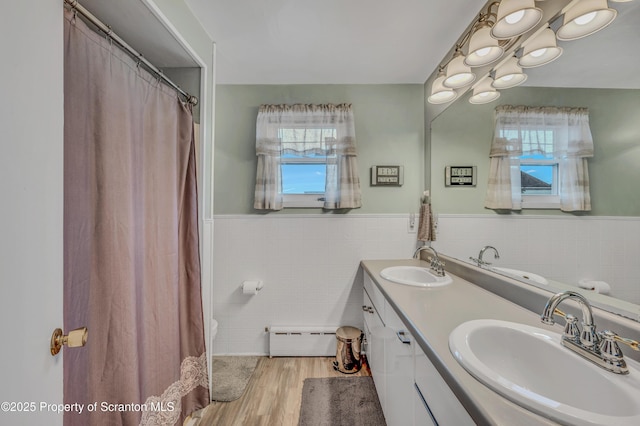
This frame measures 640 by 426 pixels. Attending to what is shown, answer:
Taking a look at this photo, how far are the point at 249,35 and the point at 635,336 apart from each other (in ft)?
7.32

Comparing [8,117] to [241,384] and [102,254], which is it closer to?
[102,254]

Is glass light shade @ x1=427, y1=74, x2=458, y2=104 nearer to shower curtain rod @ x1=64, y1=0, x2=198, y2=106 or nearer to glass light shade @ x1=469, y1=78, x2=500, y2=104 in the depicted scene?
glass light shade @ x1=469, y1=78, x2=500, y2=104

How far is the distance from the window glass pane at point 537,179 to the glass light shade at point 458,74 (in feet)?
2.20

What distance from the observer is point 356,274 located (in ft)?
6.98

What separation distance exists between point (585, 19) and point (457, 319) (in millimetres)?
1211

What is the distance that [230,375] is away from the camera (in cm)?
186

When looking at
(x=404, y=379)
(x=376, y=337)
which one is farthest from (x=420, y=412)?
(x=376, y=337)

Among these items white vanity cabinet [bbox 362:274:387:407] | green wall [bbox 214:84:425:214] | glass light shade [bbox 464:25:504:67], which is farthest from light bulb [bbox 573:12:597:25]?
white vanity cabinet [bbox 362:274:387:407]

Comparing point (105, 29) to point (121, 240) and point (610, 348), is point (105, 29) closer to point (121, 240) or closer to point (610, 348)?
point (121, 240)

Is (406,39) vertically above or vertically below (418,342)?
above

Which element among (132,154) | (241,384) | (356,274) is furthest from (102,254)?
(356,274)

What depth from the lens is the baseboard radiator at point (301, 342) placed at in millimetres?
2066

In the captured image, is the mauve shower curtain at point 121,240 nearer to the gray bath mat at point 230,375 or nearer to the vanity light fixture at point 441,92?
the gray bath mat at point 230,375

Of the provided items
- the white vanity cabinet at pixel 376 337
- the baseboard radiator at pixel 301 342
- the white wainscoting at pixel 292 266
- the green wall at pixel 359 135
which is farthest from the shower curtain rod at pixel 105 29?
the baseboard radiator at pixel 301 342
